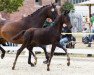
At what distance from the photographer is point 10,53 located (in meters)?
21.4

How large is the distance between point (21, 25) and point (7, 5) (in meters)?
25.7

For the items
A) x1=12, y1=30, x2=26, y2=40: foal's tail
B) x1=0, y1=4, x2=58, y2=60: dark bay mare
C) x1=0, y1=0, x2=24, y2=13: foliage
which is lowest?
x1=0, y1=0, x2=24, y2=13: foliage

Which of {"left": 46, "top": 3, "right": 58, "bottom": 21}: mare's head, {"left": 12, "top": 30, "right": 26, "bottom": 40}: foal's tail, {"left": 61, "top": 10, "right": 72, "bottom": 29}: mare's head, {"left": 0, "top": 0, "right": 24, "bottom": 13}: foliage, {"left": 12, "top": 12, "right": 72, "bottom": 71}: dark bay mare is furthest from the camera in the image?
{"left": 0, "top": 0, "right": 24, "bottom": 13}: foliage

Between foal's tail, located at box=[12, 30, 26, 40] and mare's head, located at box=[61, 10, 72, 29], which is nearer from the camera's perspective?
mare's head, located at box=[61, 10, 72, 29]

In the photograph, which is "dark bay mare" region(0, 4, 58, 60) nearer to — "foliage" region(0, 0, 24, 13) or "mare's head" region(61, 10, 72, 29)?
"mare's head" region(61, 10, 72, 29)

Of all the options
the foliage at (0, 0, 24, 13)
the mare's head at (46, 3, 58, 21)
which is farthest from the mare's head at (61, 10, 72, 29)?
the foliage at (0, 0, 24, 13)

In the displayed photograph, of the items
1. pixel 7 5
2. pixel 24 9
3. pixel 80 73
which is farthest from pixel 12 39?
pixel 24 9

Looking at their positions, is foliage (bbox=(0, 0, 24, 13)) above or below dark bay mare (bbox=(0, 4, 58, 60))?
below

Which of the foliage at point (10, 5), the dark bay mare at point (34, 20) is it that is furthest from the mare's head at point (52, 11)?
the foliage at point (10, 5)

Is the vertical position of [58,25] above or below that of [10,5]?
above

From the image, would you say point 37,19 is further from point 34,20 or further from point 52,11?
point 52,11

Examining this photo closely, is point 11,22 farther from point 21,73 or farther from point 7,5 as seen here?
point 7,5

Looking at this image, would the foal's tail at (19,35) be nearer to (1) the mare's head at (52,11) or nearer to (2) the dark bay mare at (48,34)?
(2) the dark bay mare at (48,34)

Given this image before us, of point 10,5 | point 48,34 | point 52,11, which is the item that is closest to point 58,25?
point 48,34
